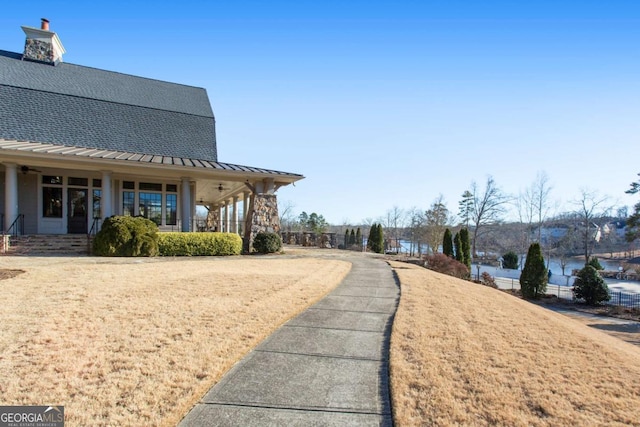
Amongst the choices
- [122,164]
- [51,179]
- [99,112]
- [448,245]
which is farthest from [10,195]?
[448,245]

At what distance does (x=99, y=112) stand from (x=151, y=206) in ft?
18.2

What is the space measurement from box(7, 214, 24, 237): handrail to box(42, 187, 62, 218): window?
0.78 m

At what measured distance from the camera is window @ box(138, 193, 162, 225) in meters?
15.9

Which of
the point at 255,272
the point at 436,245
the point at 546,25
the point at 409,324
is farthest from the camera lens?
the point at 436,245

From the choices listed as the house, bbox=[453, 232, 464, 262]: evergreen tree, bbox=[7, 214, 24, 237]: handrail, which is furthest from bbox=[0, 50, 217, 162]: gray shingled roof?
bbox=[453, 232, 464, 262]: evergreen tree

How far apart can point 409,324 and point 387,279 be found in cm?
431

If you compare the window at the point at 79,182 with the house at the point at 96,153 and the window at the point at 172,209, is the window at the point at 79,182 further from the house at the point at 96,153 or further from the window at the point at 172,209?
the window at the point at 172,209

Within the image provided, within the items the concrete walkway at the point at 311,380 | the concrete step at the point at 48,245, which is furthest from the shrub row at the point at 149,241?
the concrete walkway at the point at 311,380

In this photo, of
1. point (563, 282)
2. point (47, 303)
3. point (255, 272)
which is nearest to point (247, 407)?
point (47, 303)

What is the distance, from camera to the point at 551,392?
135 inches

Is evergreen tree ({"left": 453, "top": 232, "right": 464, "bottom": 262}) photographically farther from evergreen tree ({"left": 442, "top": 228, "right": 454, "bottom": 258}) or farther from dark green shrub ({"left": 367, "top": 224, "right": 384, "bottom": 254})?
dark green shrub ({"left": 367, "top": 224, "right": 384, "bottom": 254})

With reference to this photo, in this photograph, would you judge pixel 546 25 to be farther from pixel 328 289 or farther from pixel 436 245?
pixel 436 245

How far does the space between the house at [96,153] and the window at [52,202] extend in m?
0.03

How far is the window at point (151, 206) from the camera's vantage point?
1588cm
